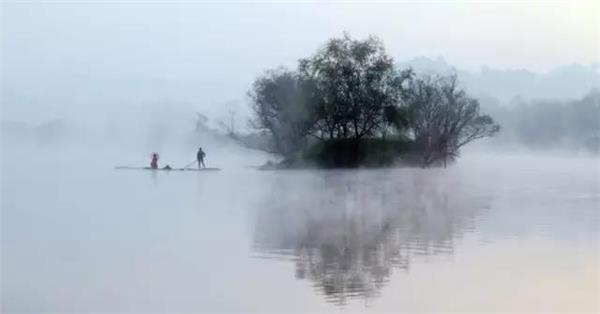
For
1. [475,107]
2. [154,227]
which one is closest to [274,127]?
[475,107]

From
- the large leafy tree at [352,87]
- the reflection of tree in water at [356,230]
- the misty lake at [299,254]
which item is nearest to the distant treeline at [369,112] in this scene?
the large leafy tree at [352,87]

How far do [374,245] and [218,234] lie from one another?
212cm

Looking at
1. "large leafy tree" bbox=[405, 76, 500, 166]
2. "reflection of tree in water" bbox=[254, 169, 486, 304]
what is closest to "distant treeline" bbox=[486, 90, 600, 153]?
"large leafy tree" bbox=[405, 76, 500, 166]

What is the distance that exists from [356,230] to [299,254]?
2.19m

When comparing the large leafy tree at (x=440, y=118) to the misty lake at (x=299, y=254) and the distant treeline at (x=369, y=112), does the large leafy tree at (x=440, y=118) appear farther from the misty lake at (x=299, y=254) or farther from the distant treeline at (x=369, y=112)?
the misty lake at (x=299, y=254)

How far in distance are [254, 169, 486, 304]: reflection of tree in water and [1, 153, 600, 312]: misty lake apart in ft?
0.08

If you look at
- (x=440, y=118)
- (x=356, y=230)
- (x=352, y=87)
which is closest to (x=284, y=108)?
(x=352, y=87)

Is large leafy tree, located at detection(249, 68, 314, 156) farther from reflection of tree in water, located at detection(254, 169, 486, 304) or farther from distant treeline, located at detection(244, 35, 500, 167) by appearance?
reflection of tree in water, located at detection(254, 169, 486, 304)

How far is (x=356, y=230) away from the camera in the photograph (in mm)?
10727

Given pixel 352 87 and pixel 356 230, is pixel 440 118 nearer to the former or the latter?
pixel 352 87

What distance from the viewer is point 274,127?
117ft

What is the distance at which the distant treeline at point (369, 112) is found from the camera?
33500mm

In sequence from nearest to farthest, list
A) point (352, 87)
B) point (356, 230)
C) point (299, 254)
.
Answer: point (299, 254), point (356, 230), point (352, 87)

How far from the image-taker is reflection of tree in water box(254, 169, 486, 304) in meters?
7.56
